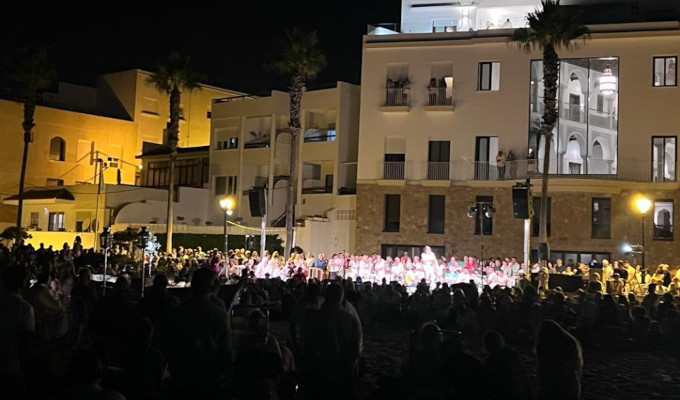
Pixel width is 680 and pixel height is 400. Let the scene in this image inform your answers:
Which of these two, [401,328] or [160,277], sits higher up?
[160,277]

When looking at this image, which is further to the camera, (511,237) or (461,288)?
(511,237)

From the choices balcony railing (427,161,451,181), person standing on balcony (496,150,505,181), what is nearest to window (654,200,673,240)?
person standing on balcony (496,150,505,181)

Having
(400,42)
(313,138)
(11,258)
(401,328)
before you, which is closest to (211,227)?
(313,138)

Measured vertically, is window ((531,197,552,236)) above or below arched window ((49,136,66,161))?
below

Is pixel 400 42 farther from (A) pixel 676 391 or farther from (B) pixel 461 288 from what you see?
(A) pixel 676 391

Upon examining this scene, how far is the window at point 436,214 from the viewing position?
41.0m

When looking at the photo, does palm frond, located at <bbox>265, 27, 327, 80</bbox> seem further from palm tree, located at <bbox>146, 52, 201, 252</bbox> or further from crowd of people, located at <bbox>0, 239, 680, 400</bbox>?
crowd of people, located at <bbox>0, 239, 680, 400</bbox>

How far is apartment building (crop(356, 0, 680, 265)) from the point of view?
38000 millimetres

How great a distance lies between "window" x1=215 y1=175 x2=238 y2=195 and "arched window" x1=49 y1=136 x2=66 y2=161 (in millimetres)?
11031

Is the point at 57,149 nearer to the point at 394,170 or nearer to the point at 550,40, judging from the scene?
the point at 394,170

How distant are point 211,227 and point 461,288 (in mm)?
28803

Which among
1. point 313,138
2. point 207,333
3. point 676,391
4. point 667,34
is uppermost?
point 667,34

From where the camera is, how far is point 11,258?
74.8 feet

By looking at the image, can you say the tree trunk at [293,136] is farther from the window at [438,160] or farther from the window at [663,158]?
the window at [663,158]
